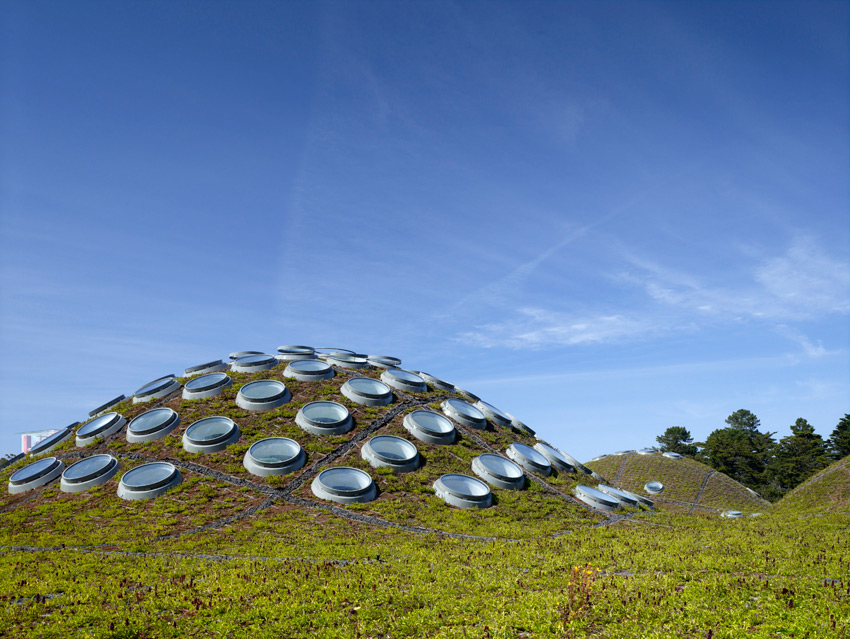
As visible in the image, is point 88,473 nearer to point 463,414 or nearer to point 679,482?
point 463,414

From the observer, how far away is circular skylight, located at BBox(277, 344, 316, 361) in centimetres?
5128

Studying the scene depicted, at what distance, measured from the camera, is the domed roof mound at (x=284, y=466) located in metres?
29.7

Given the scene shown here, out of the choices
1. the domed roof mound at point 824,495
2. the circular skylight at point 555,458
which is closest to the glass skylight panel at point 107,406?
the circular skylight at point 555,458

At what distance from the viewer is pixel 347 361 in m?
50.1

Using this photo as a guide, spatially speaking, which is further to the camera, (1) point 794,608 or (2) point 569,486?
(2) point 569,486

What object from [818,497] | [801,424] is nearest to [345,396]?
[818,497]

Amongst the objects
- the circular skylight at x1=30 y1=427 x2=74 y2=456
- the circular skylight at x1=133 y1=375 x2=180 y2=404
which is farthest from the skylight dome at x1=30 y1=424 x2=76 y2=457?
the circular skylight at x1=133 y1=375 x2=180 y2=404

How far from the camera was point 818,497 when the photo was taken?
42469 mm

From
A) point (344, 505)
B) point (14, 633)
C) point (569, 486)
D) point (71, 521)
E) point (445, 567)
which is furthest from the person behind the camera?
point (569, 486)

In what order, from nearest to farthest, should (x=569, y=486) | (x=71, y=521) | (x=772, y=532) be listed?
(x=772, y=532), (x=71, y=521), (x=569, y=486)

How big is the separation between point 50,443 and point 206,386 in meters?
14.0

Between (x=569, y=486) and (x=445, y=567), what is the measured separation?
25.3 meters

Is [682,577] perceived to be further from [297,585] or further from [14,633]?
[14,633]

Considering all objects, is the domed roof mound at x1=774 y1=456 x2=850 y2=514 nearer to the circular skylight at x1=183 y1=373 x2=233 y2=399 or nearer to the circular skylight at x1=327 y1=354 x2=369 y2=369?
the circular skylight at x1=327 y1=354 x2=369 y2=369
